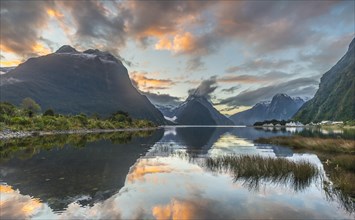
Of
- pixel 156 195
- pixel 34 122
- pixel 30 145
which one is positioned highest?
pixel 34 122

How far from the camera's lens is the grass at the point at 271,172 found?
22.5m

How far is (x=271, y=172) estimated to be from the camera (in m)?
25.9

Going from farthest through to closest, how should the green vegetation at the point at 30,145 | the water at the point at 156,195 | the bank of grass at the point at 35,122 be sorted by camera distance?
the bank of grass at the point at 35,122
the green vegetation at the point at 30,145
the water at the point at 156,195

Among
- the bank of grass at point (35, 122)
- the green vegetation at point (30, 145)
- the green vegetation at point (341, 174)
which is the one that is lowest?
the green vegetation at point (341, 174)

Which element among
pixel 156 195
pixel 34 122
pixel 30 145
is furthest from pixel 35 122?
pixel 156 195

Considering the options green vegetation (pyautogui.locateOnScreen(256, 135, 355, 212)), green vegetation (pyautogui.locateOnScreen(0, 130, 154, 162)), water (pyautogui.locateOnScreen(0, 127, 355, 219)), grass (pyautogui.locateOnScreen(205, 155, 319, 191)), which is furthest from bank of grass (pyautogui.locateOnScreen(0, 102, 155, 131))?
green vegetation (pyautogui.locateOnScreen(256, 135, 355, 212))

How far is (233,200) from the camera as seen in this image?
667 inches

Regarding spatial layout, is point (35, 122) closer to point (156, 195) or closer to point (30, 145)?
point (30, 145)

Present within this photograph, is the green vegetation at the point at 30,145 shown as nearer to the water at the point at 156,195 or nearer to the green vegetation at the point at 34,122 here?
the water at the point at 156,195

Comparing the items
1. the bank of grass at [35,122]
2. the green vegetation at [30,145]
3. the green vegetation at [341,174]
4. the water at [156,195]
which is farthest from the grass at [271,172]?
the bank of grass at [35,122]

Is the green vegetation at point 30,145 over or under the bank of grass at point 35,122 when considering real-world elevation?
under

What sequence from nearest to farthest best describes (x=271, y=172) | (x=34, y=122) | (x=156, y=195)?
1. (x=156, y=195)
2. (x=271, y=172)
3. (x=34, y=122)

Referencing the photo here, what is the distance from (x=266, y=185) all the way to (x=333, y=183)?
5589 mm

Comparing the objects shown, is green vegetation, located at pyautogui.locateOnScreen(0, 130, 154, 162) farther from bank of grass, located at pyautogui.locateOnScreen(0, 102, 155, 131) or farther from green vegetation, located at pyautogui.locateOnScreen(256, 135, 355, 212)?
green vegetation, located at pyautogui.locateOnScreen(256, 135, 355, 212)
